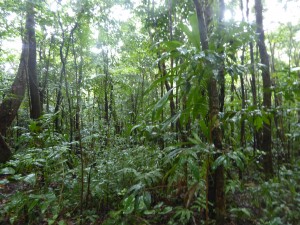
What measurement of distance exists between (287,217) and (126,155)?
235 centimetres

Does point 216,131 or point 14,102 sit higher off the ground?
point 14,102

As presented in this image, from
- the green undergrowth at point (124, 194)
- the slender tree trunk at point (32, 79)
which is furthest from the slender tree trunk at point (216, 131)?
the slender tree trunk at point (32, 79)

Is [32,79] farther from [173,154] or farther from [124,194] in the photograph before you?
[173,154]

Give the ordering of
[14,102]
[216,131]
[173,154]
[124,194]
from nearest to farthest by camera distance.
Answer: [173,154] < [216,131] < [124,194] < [14,102]

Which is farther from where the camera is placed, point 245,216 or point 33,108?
point 33,108

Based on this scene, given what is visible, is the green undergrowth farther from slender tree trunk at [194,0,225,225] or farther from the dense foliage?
slender tree trunk at [194,0,225,225]

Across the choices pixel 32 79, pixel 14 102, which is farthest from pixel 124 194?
pixel 14 102

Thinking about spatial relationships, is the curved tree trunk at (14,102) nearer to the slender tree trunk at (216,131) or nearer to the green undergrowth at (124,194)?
the green undergrowth at (124,194)

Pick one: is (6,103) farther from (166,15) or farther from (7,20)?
(166,15)

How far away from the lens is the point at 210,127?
1.88 metres

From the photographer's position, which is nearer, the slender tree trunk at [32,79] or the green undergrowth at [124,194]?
the green undergrowth at [124,194]

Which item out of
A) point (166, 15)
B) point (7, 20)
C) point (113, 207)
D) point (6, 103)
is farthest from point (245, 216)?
point (6, 103)

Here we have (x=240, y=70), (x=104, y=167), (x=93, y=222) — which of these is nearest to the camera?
(x=240, y=70)

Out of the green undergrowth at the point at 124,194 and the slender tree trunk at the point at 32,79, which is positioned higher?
the slender tree trunk at the point at 32,79
